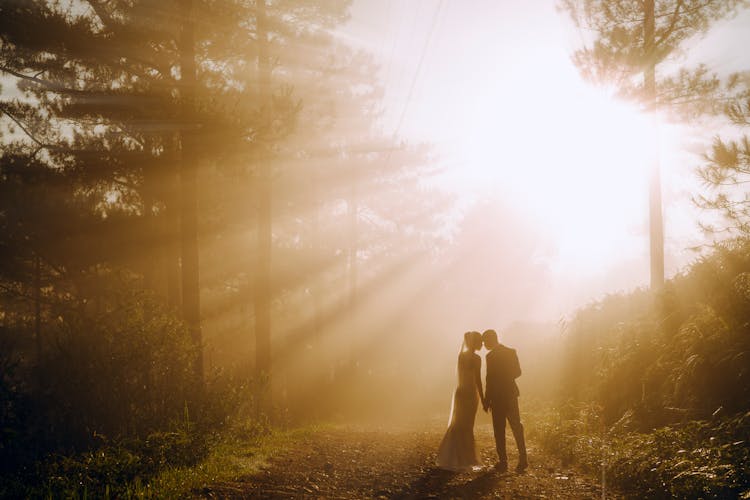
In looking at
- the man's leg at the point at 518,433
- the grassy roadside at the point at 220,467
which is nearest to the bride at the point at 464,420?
the man's leg at the point at 518,433

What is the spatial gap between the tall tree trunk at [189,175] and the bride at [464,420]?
26.7 ft

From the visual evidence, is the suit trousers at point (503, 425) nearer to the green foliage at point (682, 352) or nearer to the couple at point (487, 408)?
the couple at point (487, 408)

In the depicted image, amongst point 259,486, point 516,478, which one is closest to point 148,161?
point 259,486

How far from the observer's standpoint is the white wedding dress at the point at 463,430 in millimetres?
10555

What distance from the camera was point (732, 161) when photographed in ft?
44.9

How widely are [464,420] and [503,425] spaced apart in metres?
0.67

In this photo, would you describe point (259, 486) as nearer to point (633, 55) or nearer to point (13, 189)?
point (633, 55)

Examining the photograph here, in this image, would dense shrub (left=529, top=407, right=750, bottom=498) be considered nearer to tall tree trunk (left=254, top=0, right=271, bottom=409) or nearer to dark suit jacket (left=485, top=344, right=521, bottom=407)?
dark suit jacket (left=485, top=344, right=521, bottom=407)

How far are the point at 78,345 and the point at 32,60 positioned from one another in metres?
9.57

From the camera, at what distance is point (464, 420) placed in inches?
426

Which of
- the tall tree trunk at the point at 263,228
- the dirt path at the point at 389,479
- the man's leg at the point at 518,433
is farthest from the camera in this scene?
the tall tree trunk at the point at 263,228

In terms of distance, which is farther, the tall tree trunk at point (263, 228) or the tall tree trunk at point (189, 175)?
the tall tree trunk at point (263, 228)

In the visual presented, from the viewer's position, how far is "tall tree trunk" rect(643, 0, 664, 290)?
1977 centimetres

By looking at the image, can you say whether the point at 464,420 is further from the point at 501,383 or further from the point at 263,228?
the point at 263,228
